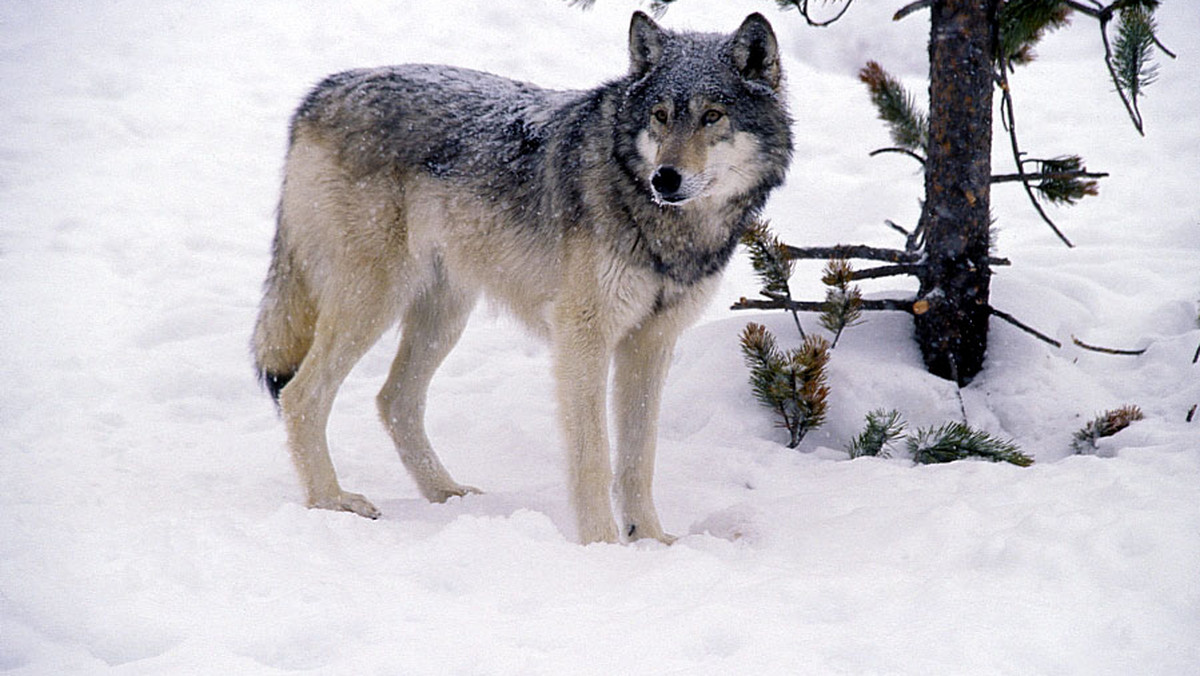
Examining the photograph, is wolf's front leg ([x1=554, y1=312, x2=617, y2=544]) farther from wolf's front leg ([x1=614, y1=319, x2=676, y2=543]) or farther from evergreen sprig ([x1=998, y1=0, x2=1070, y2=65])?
evergreen sprig ([x1=998, y1=0, x2=1070, y2=65])

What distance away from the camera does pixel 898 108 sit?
4547 millimetres

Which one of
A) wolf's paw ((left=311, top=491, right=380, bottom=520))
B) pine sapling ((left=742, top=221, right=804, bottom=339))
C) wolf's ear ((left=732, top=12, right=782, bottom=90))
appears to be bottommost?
wolf's paw ((left=311, top=491, right=380, bottom=520))

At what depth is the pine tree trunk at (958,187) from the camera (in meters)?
3.87

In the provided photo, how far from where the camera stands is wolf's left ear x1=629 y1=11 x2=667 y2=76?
9.77 ft

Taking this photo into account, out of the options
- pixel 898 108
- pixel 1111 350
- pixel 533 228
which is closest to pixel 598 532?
pixel 533 228

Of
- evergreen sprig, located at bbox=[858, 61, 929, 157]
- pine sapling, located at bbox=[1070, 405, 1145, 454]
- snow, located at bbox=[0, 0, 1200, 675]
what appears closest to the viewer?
snow, located at bbox=[0, 0, 1200, 675]

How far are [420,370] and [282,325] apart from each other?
0.61 m

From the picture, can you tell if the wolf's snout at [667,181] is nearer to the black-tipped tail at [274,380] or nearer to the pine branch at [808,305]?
the pine branch at [808,305]

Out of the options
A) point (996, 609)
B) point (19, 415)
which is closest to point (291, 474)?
point (19, 415)

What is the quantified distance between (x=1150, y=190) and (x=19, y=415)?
7591 mm

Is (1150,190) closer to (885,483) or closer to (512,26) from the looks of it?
(885,483)

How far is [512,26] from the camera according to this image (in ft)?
29.7

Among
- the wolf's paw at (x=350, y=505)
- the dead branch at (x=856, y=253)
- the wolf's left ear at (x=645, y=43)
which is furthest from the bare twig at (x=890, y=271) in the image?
the wolf's paw at (x=350, y=505)

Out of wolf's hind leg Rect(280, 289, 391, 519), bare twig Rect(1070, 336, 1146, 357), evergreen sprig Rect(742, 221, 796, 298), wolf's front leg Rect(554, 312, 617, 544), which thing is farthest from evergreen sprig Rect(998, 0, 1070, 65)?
wolf's hind leg Rect(280, 289, 391, 519)
